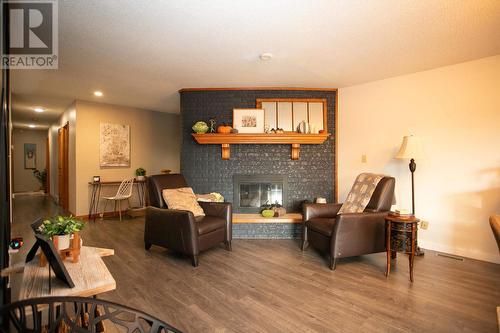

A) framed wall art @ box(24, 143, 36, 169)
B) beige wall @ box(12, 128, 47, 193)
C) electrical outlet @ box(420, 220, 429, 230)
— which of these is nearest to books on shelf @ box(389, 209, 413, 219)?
electrical outlet @ box(420, 220, 429, 230)

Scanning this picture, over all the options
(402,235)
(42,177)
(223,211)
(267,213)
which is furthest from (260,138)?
(42,177)

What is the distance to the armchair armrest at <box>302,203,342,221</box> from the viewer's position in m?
3.26

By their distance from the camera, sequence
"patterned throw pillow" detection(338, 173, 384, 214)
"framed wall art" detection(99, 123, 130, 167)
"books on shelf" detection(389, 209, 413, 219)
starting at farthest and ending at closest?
"framed wall art" detection(99, 123, 130, 167), "patterned throw pillow" detection(338, 173, 384, 214), "books on shelf" detection(389, 209, 413, 219)

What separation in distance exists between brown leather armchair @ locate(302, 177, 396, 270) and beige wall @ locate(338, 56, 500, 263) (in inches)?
34.6

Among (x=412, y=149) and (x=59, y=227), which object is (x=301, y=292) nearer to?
(x=59, y=227)

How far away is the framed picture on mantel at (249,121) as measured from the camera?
3.98 m

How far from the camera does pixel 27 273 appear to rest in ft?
4.05

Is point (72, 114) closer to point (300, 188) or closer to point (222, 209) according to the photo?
point (222, 209)

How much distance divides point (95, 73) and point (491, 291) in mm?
5057

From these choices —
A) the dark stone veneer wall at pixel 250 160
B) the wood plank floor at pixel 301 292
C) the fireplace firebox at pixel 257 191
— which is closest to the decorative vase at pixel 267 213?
the fireplace firebox at pixel 257 191

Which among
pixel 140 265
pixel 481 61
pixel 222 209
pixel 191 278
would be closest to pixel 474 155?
pixel 481 61

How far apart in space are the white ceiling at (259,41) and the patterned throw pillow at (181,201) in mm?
1634

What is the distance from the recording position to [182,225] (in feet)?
9.05

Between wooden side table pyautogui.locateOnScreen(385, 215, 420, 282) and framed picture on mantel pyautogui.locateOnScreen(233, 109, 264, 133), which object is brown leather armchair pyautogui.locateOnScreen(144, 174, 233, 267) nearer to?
framed picture on mantel pyautogui.locateOnScreen(233, 109, 264, 133)
